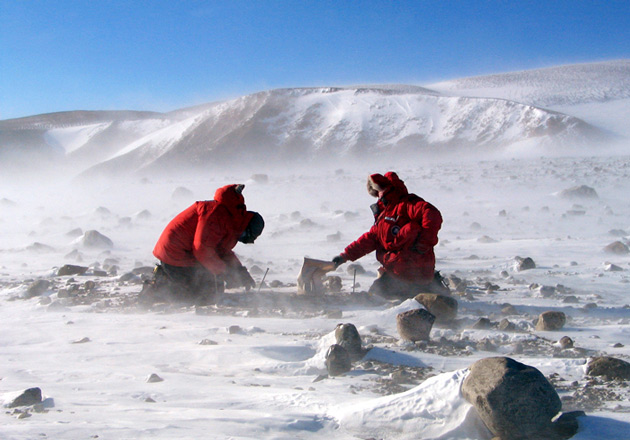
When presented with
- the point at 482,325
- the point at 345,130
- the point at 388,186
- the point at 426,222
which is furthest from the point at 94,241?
the point at 345,130

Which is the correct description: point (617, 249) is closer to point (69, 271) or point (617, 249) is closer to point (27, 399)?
point (69, 271)

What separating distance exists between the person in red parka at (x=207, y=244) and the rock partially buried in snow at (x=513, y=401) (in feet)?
10.4

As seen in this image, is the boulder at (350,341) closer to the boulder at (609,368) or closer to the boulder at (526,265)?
the boulder at (609,368)

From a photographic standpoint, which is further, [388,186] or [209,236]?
[388,186]

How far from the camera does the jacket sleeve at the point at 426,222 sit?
523 cm

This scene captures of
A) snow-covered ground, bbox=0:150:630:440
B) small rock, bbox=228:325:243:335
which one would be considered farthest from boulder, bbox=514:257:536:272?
small rock, bbox=228:325:243:335

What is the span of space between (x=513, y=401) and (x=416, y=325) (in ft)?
5.40

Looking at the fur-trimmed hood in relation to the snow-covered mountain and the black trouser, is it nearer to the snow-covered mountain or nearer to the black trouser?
the black trouser

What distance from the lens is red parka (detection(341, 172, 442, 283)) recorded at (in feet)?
17.4

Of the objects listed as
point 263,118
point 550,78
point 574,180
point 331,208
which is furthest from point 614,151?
point 550,78

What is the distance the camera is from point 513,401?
7.79ft

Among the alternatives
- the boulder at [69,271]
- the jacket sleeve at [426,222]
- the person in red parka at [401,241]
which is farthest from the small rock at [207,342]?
the boulder at [69,271]

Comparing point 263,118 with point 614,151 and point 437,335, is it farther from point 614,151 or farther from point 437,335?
point 437,335

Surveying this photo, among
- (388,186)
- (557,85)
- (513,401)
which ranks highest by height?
(557,85)
